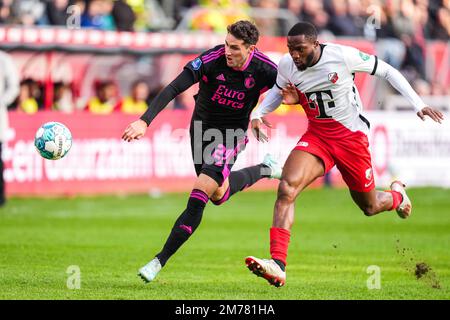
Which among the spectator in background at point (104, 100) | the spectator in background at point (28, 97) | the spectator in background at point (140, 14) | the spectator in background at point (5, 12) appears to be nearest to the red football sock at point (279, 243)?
the spectator in background at point (28, 97)

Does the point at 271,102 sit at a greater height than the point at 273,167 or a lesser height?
greater

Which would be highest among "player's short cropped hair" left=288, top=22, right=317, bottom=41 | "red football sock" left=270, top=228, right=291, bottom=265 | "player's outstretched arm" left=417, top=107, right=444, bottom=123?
"player's short cropped hair" left=288, top=22, right=317, bottom=41

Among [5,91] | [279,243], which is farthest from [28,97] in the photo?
[279,243]

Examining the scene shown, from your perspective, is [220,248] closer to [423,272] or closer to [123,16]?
[423,272]

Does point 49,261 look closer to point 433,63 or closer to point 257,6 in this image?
point 257,6

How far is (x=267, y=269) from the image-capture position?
930 centimetres

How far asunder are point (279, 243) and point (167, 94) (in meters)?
1.83

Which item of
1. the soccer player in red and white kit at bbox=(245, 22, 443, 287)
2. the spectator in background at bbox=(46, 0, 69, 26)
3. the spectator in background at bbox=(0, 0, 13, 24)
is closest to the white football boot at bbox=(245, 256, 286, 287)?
the soccer player in red and white kit at bbox=(245, 22, 443, 287)

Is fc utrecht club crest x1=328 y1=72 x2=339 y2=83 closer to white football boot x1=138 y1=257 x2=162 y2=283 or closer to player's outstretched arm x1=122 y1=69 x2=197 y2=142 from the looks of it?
player's outstretched arm x1=122 y1=69 x2=197 y2=142

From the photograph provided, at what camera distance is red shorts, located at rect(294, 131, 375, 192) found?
1044 cm

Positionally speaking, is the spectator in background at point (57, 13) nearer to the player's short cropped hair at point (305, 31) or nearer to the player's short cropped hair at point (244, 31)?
the player's short cropped hair at point (244, 31)

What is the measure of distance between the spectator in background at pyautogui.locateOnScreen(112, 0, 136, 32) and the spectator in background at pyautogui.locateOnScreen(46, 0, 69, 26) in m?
1.04

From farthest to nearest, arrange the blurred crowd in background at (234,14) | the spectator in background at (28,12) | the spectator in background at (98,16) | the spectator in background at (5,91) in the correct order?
the spectator in background at (98,16) < the blurred crowd in background at (234,14) < the spectator in background at (28,12) < the spectator in background at (5,91)

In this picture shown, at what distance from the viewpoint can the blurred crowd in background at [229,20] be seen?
20.8m
